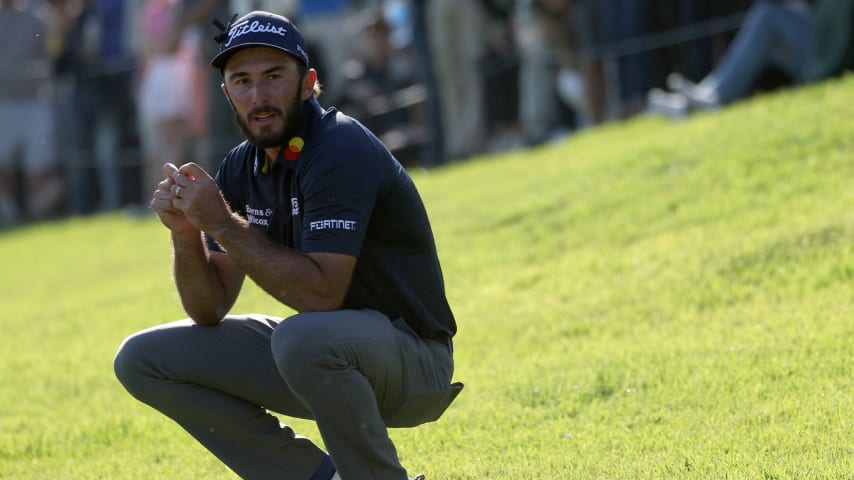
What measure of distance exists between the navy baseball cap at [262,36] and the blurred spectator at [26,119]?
53.4 feet

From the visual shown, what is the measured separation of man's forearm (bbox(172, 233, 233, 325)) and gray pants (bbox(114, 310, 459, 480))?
0.19 feet

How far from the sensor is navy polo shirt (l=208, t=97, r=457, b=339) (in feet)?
16.9

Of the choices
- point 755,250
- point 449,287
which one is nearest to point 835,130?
point 755,250

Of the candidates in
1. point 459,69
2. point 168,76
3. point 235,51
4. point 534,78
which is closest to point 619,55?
point 534,78

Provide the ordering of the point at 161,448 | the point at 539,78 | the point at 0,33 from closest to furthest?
the point at 161,448, the point at 539,78, the point at 0,33

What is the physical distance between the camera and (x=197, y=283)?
5598 mm

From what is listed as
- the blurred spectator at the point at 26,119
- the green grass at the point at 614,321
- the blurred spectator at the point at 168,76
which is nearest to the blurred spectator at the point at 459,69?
the green grass at the point at 614,321

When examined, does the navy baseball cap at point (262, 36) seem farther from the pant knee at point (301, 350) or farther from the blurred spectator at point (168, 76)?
the blurred spectator at point (168, 76)

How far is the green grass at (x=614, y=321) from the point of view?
20.3ft

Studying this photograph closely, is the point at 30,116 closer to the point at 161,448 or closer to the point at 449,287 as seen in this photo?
the point at 449,287

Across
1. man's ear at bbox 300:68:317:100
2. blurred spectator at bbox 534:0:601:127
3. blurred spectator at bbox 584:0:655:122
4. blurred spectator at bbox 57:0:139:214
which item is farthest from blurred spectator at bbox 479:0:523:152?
man's ear at bbox 300:68:317:100

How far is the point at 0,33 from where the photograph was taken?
21031 millimetres

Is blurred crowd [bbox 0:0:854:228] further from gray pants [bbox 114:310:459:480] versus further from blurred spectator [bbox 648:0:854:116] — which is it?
A: gray pants [bbox 114:310:459:480]

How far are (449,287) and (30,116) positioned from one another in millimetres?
13343
